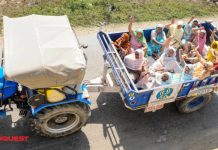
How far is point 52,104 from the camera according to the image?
7.25m

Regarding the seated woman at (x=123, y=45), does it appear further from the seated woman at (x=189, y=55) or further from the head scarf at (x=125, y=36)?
the seated woman at (x=189, y=55)

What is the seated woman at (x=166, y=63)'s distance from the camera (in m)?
8.84

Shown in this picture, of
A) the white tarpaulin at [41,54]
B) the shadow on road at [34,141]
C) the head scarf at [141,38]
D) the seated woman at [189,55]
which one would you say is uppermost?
the white tarpaulin at [41,54]

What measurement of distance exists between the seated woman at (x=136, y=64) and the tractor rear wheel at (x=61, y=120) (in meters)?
1.61

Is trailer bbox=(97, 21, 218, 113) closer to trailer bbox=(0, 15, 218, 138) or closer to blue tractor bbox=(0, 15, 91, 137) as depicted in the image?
trailer bbox=(0, 15, 218, 138)

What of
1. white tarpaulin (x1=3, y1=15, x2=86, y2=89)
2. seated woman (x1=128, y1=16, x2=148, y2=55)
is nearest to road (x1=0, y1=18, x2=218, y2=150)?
seated woman (x1=128, y1=16, x2=148, y2=55)

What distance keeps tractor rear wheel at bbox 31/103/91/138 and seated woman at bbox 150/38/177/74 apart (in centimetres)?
232

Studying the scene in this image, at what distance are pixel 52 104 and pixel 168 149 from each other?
10.4ft

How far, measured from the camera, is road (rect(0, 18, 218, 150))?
8047 mm

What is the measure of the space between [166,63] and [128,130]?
6.86 feet

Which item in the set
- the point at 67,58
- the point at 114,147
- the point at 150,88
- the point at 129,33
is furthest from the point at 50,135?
the point at 129,33

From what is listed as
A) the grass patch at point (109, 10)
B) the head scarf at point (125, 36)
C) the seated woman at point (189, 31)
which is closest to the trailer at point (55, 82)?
the head scarf at point (125, 36)

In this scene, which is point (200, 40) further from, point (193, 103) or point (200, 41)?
point (193, 103)

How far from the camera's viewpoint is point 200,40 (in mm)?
9664
